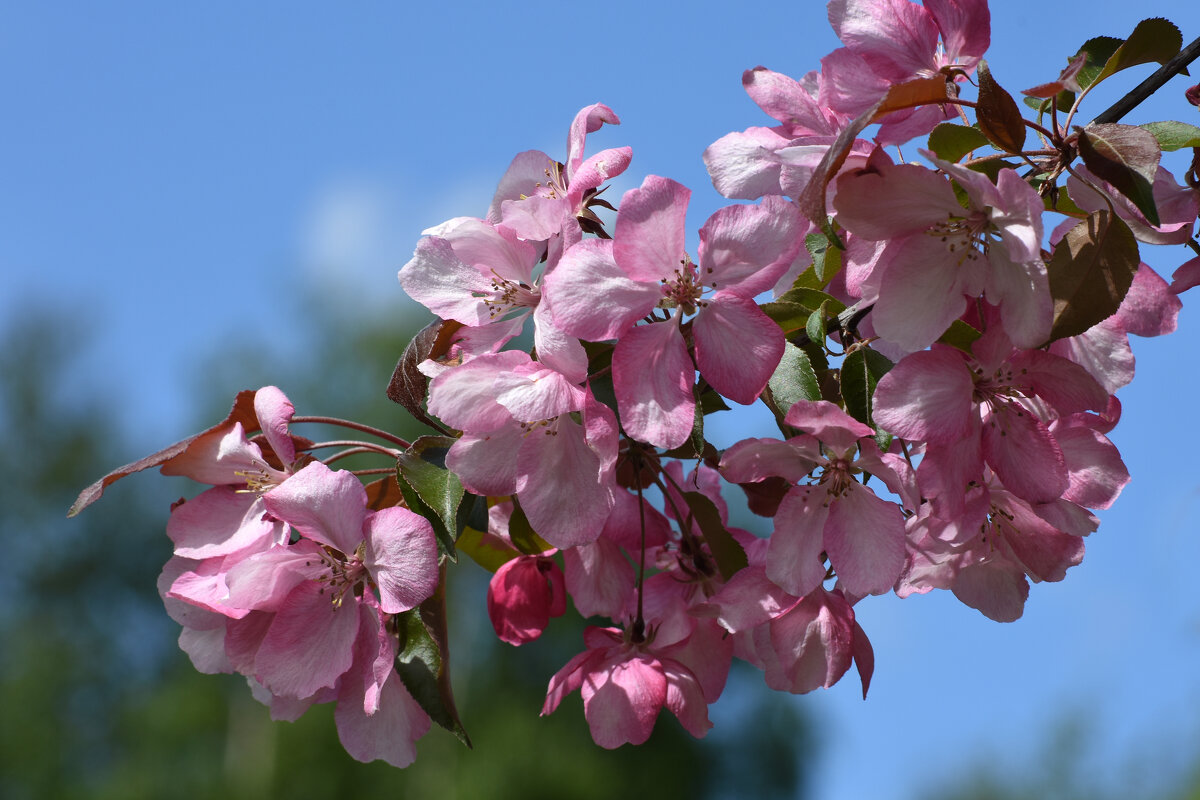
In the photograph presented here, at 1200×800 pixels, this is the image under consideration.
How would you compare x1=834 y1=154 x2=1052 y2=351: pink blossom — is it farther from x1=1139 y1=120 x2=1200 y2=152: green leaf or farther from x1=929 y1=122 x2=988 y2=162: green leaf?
x1=1139 y1=120 x2=1200 y2=152: green leaf

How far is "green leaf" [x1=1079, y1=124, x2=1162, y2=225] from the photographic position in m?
0.82

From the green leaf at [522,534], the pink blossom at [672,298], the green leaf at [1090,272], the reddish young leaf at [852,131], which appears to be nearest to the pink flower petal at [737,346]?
the pink blossom at [672,298]

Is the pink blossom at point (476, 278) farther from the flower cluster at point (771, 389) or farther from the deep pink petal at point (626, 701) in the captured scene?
the deep pink petal at point (626, 701)

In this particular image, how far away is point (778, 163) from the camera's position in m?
0.99

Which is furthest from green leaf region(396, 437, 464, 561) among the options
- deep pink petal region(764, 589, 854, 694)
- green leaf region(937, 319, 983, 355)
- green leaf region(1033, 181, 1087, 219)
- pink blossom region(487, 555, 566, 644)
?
green leaf region(1033, 181, 1087, 219)

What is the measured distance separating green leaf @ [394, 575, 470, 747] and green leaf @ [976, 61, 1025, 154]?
646mm

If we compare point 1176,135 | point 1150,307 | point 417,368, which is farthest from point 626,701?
point 1176,135

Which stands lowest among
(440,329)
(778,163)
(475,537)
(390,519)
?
(475,537)

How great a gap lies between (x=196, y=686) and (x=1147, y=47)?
1292cm

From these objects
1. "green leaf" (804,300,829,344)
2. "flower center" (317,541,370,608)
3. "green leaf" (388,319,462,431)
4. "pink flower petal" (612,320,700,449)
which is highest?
"green leaf" (804,300,829,344)

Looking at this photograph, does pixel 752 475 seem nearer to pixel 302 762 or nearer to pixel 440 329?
pixel 440 329

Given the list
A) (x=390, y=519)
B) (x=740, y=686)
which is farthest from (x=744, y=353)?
(x=740, y=686)

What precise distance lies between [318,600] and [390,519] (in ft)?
0.38

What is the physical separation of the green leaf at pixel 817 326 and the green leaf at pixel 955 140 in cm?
18
